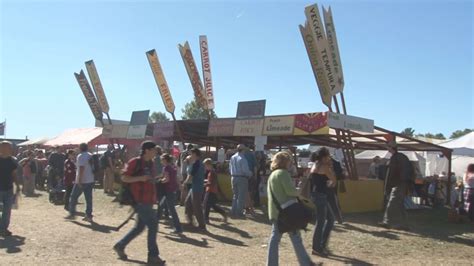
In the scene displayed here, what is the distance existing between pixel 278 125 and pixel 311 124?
45.7 inches

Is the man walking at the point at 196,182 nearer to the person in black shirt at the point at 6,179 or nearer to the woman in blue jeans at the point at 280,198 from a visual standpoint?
the person in black shirt at the point at 6,179

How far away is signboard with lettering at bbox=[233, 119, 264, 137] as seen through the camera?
44.0 ft

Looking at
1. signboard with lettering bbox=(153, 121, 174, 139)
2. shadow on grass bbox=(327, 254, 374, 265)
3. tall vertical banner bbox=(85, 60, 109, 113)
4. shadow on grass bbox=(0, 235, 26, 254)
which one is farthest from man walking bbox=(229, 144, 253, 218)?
tall vertical banner bbox=(85, 60, 109, 113)

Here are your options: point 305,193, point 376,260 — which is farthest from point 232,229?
point 376,260

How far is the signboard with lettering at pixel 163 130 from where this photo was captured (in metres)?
16.8

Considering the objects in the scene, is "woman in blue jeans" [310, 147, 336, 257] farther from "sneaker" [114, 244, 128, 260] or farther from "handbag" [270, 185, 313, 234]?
"sneaker" [114, 244, 128, 260]

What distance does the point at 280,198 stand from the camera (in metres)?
5.77

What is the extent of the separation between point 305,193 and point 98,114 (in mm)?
15193

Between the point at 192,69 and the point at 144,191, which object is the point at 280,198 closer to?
the point at 144,191

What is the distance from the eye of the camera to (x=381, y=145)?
18.4 meters

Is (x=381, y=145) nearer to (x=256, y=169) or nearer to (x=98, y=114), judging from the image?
(x=256, y=169)

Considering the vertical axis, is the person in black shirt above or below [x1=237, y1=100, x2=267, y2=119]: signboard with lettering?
below

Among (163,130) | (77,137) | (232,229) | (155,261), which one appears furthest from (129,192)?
(77,137)

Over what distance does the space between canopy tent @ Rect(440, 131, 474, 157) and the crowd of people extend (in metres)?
7.50
